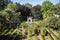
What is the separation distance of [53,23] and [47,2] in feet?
42.4

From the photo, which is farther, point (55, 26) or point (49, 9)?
point (49, 9)

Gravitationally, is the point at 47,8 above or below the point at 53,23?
above

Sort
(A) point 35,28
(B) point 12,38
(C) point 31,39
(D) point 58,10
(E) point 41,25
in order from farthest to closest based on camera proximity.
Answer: (D) point 58,10 → (E) point 41,25 → (A) point 35,28 → (B) point 12,38 → (C) point 31,39

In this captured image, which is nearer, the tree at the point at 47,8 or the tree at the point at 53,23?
the tree at the point at 53,23

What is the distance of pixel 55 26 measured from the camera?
25984mm

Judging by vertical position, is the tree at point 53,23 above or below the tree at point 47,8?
below

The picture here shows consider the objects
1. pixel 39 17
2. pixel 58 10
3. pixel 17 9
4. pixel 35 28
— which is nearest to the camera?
pixel 35 28

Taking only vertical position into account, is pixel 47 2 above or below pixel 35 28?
above

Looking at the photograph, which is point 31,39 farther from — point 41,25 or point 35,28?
point 41,25

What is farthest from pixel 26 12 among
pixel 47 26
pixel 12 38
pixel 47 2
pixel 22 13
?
pixel 12 38

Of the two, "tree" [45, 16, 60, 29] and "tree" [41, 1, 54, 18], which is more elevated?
"tree" [41, 1, 54, 18]

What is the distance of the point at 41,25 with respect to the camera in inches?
1063

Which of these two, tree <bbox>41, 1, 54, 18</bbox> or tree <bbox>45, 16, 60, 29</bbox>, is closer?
tree <bbox>45, 16, 60, 29</bbox>

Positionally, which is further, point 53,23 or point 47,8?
point 47,8
